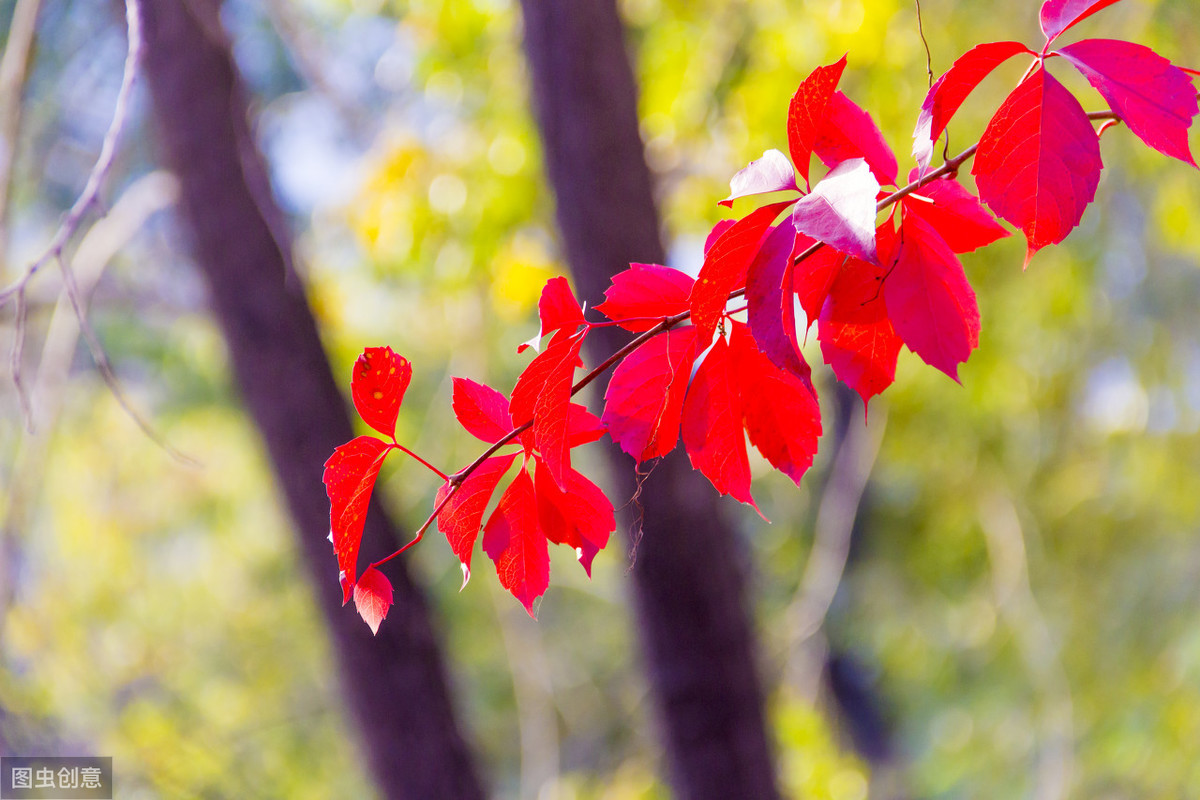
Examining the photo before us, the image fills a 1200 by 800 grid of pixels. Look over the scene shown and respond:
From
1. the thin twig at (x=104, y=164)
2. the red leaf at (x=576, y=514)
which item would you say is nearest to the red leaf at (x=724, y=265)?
the red leaf at (x=576, y=514)

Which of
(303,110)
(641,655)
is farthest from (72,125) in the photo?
(641,655)

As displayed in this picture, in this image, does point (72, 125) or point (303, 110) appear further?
point (303, 110)

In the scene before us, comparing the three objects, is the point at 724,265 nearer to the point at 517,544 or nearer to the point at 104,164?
the point at 517,544

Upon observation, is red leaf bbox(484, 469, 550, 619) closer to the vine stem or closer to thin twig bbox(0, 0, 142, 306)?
the vine stem

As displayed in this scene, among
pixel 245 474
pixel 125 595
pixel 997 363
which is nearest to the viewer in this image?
pixel 997 363

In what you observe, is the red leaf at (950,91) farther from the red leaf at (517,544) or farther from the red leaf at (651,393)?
the red leaf at (517,544)

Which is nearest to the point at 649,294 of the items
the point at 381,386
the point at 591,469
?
the point at 381,386

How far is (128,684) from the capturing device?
355 centimetres

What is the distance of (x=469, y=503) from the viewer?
435 millimetres

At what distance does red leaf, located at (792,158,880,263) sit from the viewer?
0.31 metres

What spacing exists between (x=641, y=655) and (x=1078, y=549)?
10.7 feet

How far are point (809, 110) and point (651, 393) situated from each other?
0.14 m

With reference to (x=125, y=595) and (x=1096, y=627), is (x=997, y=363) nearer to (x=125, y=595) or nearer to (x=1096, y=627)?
(x=1096, y=627)

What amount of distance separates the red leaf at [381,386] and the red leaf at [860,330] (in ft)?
0.63
